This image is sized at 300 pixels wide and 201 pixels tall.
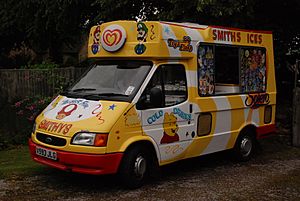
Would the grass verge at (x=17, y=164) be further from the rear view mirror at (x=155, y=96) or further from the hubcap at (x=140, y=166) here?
the rear view mirror at (x=155, y=96)

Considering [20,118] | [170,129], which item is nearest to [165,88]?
[170,129]

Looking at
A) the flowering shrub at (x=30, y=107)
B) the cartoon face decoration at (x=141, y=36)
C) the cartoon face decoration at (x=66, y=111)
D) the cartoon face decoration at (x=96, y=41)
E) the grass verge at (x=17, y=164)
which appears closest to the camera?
the cartoon face decoration at (x=66, y=111)

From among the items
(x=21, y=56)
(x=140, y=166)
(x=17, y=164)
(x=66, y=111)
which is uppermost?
(x=21, y=56)

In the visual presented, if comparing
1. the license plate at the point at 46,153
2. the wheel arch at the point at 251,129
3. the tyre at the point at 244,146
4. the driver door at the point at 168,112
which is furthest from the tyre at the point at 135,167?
the wheel arch at the point at 251,129

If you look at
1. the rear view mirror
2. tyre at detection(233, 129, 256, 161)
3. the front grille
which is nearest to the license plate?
the front grille

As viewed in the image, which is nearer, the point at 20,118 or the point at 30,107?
the point at 30,107

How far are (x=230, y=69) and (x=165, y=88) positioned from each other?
6.26 ft

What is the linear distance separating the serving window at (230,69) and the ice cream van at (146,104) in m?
0.02

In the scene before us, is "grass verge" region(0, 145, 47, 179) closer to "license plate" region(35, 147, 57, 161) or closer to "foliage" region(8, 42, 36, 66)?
"license plate" region(35, 147, 57, 161)

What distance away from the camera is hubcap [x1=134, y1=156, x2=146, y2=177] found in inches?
238

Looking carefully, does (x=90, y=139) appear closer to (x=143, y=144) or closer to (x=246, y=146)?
(x=143, y=144)

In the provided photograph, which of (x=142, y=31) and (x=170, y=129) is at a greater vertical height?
(x=142, y=31)

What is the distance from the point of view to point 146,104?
6102 millimetres

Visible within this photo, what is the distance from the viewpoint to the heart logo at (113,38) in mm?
6363
